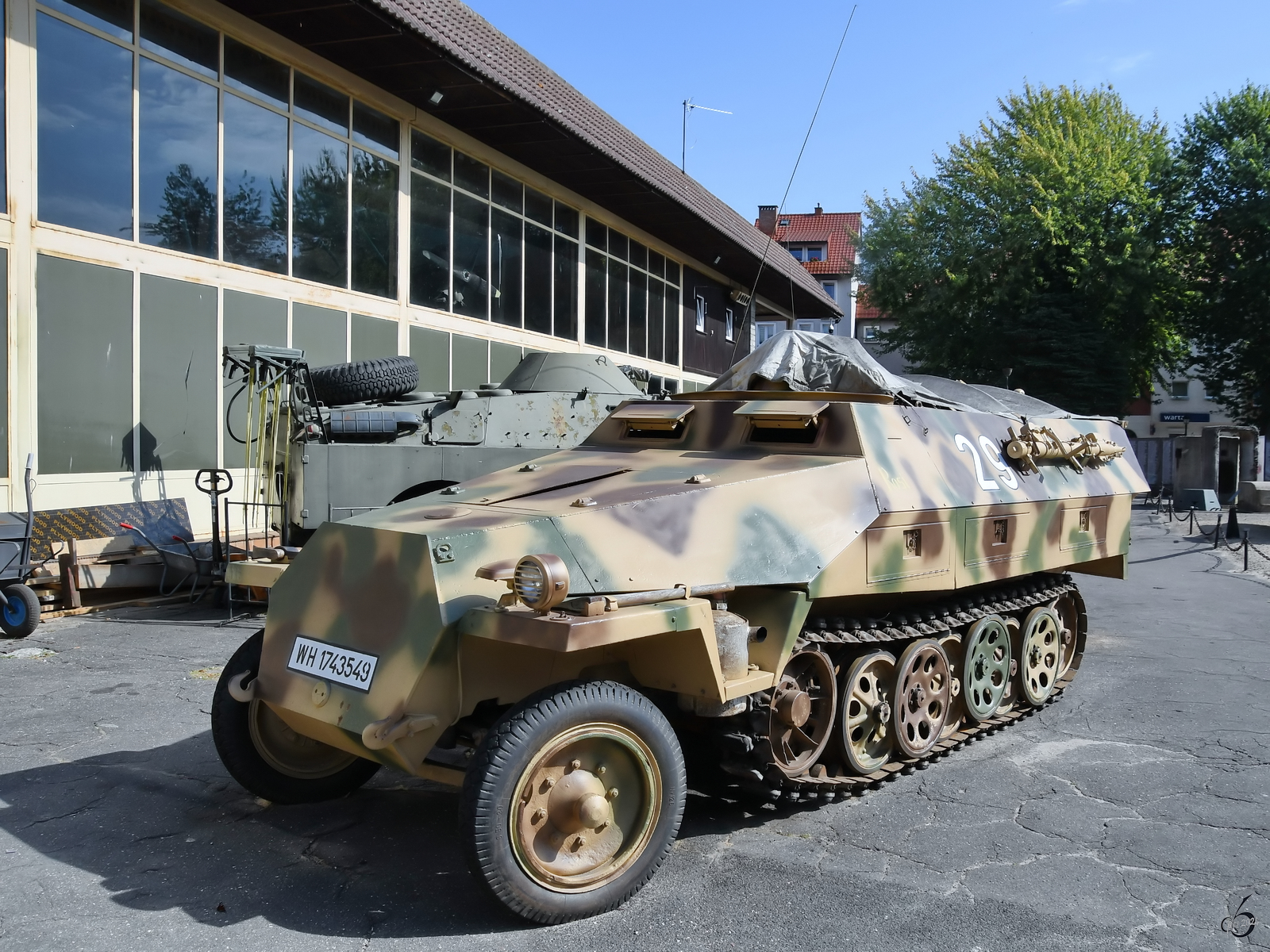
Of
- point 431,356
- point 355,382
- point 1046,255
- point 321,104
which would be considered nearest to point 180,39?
point 321,104

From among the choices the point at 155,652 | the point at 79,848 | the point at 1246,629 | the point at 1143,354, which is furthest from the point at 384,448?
the point at 1143,354

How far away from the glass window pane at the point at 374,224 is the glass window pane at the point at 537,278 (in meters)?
3.46

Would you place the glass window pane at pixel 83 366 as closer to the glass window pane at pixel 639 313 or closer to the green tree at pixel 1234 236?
the glass window pane at pixel 639 313

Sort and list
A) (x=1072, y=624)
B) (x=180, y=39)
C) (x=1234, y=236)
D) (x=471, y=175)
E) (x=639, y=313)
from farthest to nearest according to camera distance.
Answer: (x=1234, y=236), (x=639, y=313), (x=471, y=175), (x=180, y=39), (x=1072, y=624)

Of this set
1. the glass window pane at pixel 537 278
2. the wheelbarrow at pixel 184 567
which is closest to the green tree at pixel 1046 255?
the glass window pane at pixel 537 278

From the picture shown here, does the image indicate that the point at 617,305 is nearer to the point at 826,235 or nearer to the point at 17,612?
the point at 17,612

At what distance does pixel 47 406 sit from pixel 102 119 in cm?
295

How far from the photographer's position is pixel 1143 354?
1305 inches

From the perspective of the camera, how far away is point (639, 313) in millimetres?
22406

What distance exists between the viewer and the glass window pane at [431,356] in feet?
49.2

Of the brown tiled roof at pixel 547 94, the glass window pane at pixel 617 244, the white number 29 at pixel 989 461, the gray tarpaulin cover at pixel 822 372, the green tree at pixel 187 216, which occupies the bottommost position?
the white number 29 at pixel 989 461

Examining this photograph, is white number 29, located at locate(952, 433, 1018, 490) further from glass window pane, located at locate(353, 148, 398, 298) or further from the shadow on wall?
glass window pane, located at locate(353, 148, 398, 298)

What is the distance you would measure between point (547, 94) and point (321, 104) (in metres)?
3.72

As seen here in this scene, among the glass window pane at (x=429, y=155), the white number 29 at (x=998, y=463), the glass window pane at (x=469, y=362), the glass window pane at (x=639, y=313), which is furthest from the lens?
the glass window pane at (x=639, y=313)
